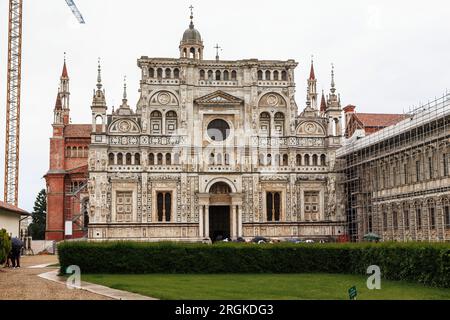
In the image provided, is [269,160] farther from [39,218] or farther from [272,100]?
[39,218]

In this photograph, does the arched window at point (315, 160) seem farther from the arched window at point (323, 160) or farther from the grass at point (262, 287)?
the grass at point (262, 287)

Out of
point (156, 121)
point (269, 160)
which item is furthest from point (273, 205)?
point (156, 121)

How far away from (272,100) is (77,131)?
91.4ft

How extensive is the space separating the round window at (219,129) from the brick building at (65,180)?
1898 centimetres

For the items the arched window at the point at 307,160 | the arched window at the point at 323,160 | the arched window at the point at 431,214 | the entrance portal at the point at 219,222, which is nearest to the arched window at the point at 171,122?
the entrance portal at the point at 219,222

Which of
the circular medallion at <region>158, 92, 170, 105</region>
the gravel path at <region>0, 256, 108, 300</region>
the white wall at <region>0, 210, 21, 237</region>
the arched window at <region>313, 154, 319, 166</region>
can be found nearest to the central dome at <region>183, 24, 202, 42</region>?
the circular medallion at <region>158, 92, 170, 105</region>

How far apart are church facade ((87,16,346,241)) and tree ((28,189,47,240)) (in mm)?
38253

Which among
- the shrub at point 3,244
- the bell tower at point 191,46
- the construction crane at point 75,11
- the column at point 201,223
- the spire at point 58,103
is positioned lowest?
the shrub at point 3,244

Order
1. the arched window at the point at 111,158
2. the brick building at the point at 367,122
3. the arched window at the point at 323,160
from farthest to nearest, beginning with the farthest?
the brick building at the point at 367,122 < the arched window at the point at 323,160 < the arched window at the point at 111,158

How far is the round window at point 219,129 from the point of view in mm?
66188

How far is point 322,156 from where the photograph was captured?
66.9 metres
